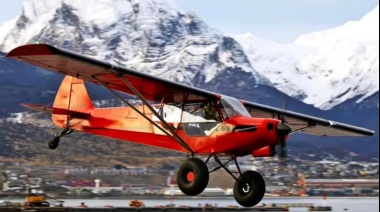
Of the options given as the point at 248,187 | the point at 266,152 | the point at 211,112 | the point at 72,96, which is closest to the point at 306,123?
the point at 266,152

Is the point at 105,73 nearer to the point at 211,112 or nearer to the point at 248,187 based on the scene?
the point at 211,112

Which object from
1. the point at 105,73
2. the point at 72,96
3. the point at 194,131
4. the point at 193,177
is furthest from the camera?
the point at 72,96

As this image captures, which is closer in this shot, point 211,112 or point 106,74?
point 106,74

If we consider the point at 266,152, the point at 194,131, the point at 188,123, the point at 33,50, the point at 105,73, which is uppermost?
the point at 33,50

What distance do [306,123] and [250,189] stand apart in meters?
5.28

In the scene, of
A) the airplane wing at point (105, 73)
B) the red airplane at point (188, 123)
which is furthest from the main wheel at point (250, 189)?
the airplane wing at point (105, 73)

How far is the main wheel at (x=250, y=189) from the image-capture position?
2331 centimetres

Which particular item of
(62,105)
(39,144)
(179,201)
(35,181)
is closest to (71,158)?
(39,144)

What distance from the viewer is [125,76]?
23.3 m

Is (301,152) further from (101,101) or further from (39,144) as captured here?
(39,144)

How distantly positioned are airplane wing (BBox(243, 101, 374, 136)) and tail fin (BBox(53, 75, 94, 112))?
4658 mm

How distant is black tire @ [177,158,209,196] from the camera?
22672mm

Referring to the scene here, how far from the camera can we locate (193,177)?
2283cm

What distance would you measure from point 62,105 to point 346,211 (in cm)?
9796
